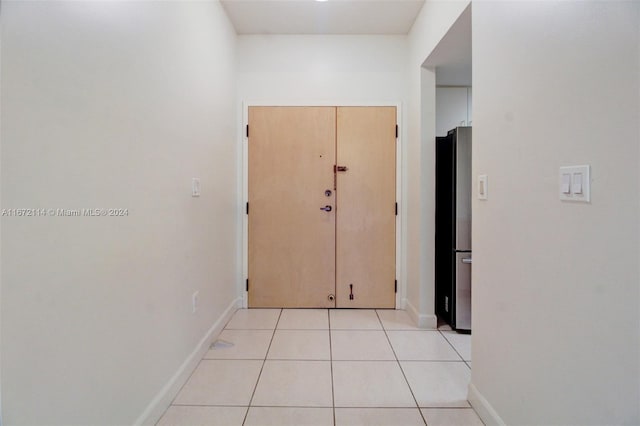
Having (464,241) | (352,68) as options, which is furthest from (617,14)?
(352,68)

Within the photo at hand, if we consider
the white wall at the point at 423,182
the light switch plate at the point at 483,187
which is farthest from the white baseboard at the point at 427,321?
the light switch plate at the point at 483,187

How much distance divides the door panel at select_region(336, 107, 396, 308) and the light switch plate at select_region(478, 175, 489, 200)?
4.78ft

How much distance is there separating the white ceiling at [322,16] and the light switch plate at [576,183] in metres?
2.15

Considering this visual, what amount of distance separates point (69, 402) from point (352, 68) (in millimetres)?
3036

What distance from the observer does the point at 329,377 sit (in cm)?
189

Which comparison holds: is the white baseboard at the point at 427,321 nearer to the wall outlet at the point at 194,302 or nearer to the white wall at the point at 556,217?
the white wall at the point at 556,217

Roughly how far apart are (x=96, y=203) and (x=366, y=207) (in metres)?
2.28

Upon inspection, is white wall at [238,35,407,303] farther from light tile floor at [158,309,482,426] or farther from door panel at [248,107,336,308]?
light tile floor at [158,309,482,426]

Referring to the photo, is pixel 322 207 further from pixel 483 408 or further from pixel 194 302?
pixel 483 408

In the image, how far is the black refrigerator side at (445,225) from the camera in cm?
262

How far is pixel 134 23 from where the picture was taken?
1.35 m

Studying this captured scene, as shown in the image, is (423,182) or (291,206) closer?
(423,182)

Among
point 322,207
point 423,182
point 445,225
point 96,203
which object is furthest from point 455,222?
point 96,203

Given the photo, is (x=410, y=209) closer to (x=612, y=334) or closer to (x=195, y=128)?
(x=195, y=128)
